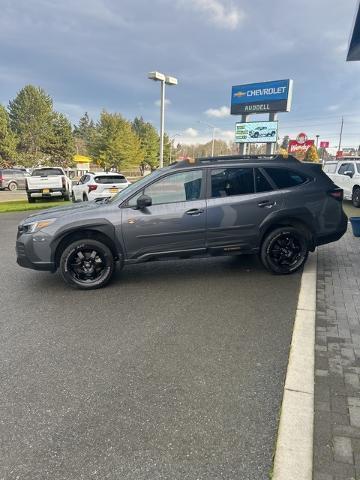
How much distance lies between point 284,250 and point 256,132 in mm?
30969

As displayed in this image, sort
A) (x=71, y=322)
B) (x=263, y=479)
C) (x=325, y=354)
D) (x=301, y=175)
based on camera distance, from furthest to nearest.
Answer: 1. (x=301, y=175)
2. (x=71, y=322)
3. (x=325, y=354)
4. (x=263, y=479)

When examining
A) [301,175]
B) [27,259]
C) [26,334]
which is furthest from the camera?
[301,175]

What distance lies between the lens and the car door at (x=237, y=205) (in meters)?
5.13

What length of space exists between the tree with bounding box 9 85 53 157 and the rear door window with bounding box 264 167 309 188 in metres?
55.2

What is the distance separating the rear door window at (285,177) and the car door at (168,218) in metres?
1.18

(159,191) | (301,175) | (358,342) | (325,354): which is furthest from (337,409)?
(301,175)

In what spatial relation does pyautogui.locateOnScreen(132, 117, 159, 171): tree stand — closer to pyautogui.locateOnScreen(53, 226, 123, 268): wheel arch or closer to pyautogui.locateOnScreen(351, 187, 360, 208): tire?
pyautogui.locateOnScreen(351, 187, 360, 208): tire

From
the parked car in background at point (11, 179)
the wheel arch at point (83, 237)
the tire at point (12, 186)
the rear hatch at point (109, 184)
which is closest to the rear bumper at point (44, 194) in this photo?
the rear hatch at point (109, 184)

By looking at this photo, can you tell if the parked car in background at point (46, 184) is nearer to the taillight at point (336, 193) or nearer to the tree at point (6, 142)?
the taillight at point (336, 193)

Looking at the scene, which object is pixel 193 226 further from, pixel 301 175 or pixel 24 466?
pixel 24 466

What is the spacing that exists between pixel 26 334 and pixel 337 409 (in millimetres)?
3010

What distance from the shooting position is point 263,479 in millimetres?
1919

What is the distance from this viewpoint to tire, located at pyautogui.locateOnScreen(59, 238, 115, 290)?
4843 millimetres

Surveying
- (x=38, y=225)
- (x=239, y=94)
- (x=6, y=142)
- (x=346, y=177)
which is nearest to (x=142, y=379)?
(x=38, y=225)
